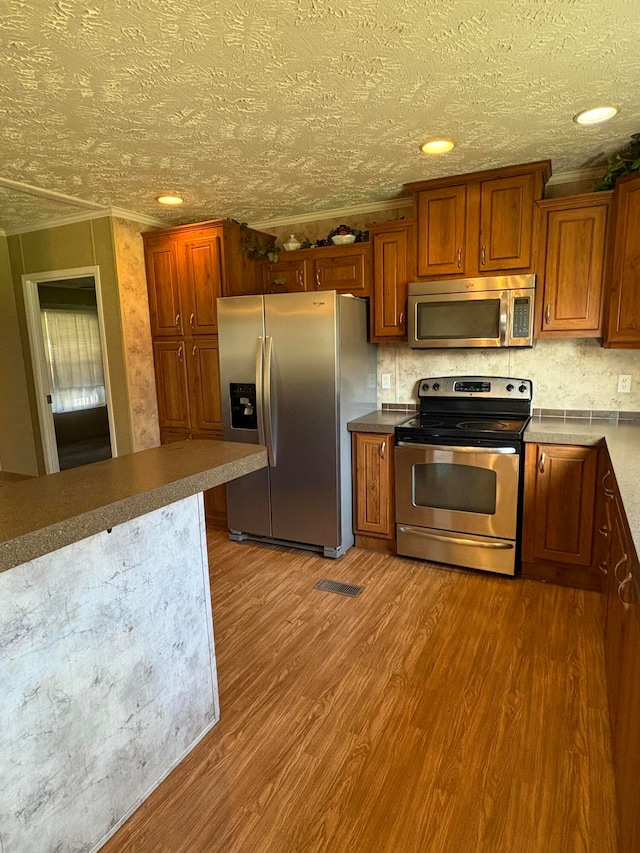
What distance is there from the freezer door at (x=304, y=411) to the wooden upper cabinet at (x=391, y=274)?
0.48 m

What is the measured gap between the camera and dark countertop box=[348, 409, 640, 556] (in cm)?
160

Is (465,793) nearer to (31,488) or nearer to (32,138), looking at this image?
(31,488)

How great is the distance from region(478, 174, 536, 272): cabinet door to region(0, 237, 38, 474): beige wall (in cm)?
399

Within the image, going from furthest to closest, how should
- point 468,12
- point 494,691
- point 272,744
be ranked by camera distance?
1. point 494,691
2. point 272,744
3. point 468,12

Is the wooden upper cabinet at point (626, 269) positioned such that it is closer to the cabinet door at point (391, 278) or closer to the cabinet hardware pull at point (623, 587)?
the cabinet door at point (391, 278)

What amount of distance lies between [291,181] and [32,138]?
137 centimetres

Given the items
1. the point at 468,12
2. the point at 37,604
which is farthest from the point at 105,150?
the point at 37,604

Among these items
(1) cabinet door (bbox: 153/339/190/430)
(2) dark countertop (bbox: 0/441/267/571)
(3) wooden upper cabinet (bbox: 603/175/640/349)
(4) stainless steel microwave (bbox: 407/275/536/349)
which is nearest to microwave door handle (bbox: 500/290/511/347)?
(4) stainless steel microwave (bbox: 407/275/536/349)

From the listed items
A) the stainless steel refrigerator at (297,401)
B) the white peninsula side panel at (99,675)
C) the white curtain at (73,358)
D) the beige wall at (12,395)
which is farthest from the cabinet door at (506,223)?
the beige wall at (12,395)

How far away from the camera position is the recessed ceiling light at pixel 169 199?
3214 mm

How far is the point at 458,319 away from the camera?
10.1 feet

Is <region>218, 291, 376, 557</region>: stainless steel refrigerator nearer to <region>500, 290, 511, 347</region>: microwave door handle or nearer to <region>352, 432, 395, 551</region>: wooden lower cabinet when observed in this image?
<region>352, 432, 395, 551</region>: wooden lower cabinet

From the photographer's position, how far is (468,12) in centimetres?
146

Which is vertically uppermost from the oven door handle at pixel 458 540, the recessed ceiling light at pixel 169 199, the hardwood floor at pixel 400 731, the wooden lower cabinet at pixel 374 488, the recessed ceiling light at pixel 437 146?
the recessed ceiling light at pixel 169 199
